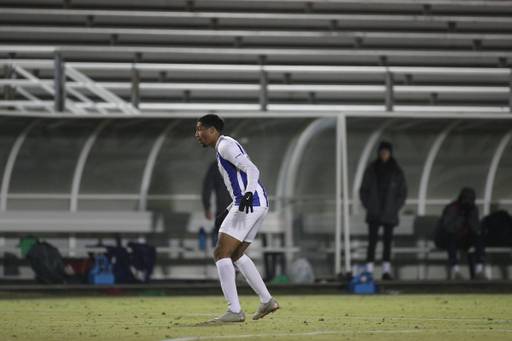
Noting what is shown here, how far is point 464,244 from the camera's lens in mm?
12359

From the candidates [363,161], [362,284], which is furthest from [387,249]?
[363,161]

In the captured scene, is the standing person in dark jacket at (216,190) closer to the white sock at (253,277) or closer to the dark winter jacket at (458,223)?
the dark winter jacket at (458,223)

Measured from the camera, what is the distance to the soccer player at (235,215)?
6.00 metres

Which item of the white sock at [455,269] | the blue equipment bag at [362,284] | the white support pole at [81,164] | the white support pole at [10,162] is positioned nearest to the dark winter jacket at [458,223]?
the white sock at [455,269]

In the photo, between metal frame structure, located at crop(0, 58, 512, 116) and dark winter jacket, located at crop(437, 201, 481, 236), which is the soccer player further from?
dark winter jacket, located at crop(437, 201, 481, 236)

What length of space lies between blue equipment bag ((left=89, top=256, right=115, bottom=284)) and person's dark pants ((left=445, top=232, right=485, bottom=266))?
5023 millimetres

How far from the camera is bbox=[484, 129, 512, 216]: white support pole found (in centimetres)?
1276

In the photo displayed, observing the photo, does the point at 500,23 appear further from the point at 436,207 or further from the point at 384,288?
the point at 384,288

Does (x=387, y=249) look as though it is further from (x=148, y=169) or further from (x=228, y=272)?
(x=228, y=272)

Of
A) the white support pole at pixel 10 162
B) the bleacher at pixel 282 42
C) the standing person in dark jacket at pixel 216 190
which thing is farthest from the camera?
the bleacher at pixel 282 42

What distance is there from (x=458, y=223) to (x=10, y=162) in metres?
7.05

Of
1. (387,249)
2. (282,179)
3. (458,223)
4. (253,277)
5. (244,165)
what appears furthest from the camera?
(282,179)

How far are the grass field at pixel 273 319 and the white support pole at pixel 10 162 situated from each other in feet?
10.9

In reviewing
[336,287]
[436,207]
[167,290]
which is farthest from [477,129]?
[167,290]
